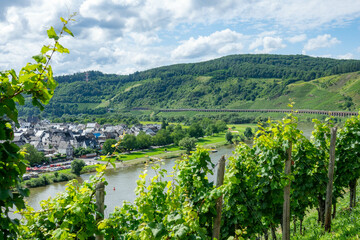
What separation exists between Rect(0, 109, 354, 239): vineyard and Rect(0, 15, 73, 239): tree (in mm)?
557

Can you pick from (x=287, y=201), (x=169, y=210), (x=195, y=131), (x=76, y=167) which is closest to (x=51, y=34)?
(x=169, y=210)

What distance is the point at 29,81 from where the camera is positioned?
237 centimetres

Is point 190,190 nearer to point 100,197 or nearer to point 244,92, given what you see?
point 100,197

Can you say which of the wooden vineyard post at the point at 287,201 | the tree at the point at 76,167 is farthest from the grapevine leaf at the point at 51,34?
the tree at the point at 76,167

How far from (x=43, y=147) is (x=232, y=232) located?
65658 mm

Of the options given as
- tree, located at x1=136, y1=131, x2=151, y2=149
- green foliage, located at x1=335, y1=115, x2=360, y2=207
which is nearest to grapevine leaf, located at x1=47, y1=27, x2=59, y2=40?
green foliage, located at x1=335, y1=115, x2=360, y2=207

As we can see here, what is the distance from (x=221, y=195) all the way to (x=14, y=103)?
3.30 m

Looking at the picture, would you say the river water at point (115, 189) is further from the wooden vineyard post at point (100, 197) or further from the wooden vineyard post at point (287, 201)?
the wooden vineyard post at point (100, 197)

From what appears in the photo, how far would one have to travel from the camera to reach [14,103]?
230 centimetres

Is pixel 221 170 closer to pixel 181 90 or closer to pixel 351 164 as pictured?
pixel 351 164

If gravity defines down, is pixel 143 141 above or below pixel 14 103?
below

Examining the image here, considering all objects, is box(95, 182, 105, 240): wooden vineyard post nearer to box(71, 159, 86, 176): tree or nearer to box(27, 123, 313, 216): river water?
box(27, 123, 313, 216): river water

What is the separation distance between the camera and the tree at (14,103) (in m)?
2.31

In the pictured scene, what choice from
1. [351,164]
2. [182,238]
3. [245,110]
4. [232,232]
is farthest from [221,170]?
[245,110]
